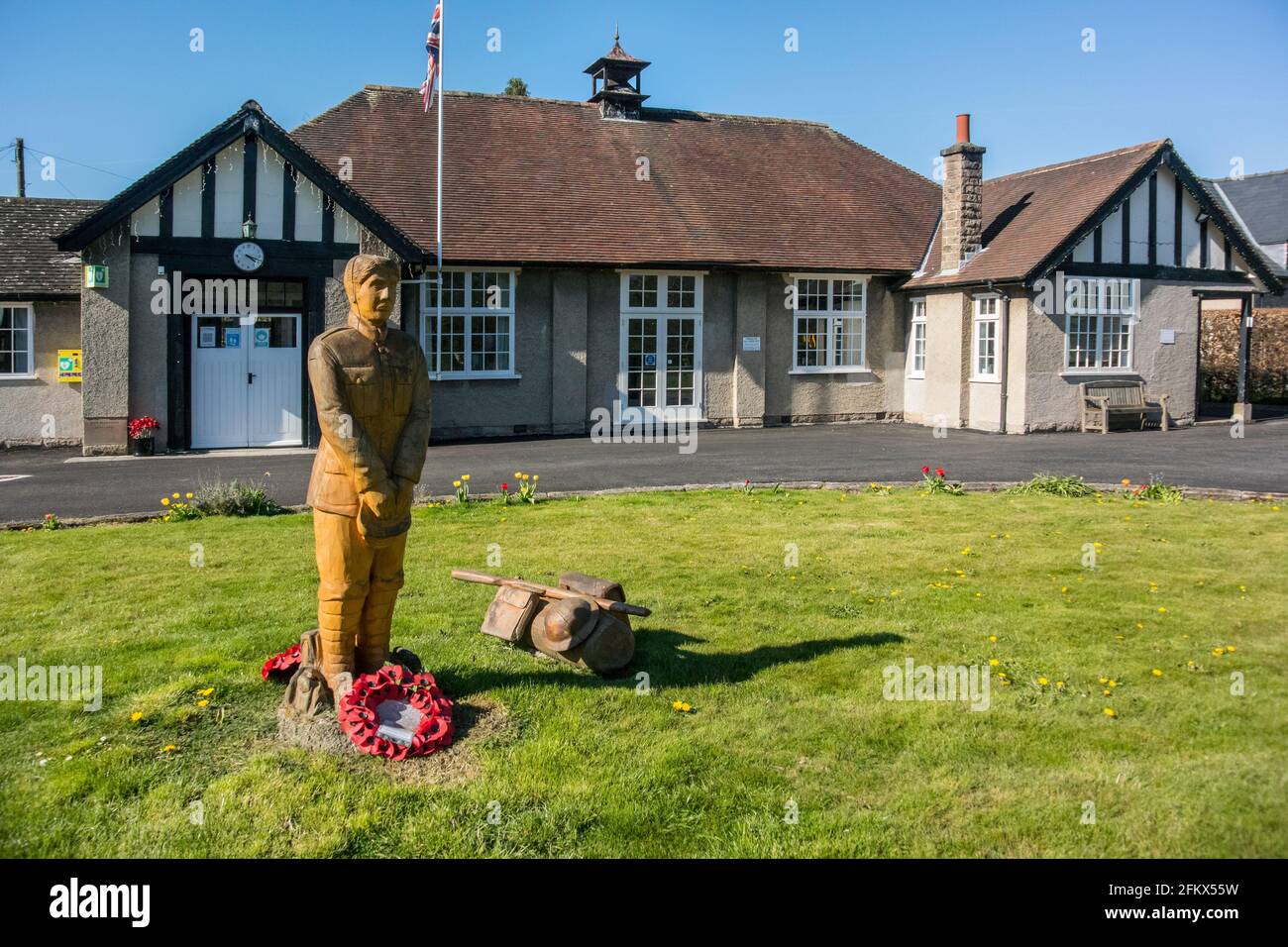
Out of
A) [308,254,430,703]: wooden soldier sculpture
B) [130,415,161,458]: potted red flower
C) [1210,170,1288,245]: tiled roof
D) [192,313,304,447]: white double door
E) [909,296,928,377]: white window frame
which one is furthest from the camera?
[1210,170,1288,245]: tiled roof

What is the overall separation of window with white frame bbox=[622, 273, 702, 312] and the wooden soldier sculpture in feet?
58.8

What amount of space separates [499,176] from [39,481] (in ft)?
39.6

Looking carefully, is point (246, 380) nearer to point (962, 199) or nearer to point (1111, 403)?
point (962, 199)

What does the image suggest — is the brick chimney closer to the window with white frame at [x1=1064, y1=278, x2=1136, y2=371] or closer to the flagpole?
the window with white frame at [x1=1064, y1=278, x2=1136, y2=371]

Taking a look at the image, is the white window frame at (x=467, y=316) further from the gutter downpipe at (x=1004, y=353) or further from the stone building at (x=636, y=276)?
the gutter downpipe at (x=1004, y=353)

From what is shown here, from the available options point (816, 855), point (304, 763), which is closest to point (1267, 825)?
point (816, 855)

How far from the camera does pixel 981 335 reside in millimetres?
24094

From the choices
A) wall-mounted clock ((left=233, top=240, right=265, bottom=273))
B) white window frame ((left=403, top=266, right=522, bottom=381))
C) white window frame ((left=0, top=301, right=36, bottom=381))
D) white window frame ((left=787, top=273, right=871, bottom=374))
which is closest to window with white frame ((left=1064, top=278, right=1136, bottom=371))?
white window frame ((left=787, top=273, right=871, bottom=374))

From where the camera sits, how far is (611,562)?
32.2 feet

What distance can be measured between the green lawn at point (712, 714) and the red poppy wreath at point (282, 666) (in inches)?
4.0

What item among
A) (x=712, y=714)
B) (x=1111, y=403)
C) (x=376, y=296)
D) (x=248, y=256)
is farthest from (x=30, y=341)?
(x=1111, y=403)

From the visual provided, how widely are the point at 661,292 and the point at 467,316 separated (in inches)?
169

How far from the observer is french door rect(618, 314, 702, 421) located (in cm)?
2366
